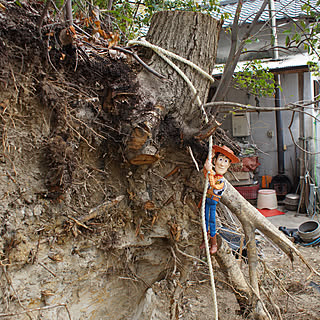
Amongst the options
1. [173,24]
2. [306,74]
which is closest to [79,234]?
[173,24]

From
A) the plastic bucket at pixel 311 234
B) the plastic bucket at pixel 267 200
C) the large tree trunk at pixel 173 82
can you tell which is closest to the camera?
the large tree trunk at pixel 173 82

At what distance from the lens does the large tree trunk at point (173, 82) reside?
189 centimetres

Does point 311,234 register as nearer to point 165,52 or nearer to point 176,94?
point 176,94

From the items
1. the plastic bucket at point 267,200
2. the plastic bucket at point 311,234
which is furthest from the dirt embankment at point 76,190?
the plastic bucket at point 267,200

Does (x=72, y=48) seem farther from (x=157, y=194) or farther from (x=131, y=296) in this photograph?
(x=131, y=296)

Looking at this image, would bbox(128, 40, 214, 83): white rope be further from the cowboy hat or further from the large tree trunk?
the cowboy hat

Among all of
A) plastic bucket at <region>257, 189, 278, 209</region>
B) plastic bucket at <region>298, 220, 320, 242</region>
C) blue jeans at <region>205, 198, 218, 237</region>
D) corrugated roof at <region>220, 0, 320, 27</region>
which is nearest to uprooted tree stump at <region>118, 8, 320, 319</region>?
blue jeans at <region>205, 198, 218, 237</region>

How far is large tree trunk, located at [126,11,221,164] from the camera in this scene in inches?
74.4

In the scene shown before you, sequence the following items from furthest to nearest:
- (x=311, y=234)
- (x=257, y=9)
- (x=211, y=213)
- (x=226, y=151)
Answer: (x=257, y=9) → (x=311, y=234) → (x=211, y=213) → (x=226, y=151)

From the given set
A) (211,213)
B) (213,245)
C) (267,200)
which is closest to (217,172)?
(211,213)

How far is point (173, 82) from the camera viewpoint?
2080 millimetres

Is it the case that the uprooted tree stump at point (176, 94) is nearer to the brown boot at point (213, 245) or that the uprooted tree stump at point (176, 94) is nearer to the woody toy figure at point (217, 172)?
the woody toy figure at point (217, 172)

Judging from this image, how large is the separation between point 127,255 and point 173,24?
176cm

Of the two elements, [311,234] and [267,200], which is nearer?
[311,234]
